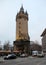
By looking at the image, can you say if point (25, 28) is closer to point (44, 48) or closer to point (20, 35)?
point (20, 35)

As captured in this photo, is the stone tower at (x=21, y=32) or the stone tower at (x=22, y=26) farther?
Result: the stone tower at (x=22, y=26)

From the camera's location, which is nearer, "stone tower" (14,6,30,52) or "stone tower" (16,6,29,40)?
"stone tower" (14,6,30,52)

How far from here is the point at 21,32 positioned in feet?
392

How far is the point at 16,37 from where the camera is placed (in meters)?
120

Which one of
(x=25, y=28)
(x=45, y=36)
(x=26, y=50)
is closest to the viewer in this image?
(x=26, y=50)

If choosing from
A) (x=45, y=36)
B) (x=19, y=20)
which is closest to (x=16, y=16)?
(x=19, y=20)

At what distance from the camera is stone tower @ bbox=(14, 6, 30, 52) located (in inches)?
4530

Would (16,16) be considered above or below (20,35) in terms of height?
above

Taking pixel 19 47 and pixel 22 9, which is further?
pixel 22 9

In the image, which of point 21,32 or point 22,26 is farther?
point 22,26

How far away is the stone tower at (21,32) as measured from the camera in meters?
115

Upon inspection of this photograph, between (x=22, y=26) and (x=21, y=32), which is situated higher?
(x=22, y=26)

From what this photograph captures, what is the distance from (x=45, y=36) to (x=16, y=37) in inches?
859

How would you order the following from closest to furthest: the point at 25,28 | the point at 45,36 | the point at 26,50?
the point at 26,50 < the point at 25,28 < the point at 45,36
